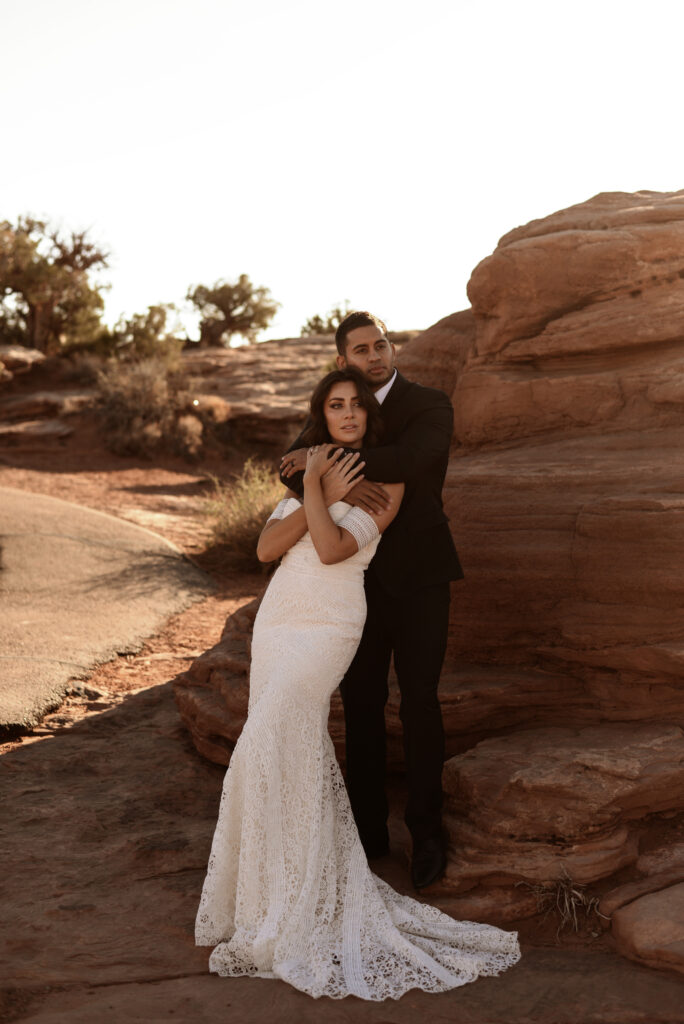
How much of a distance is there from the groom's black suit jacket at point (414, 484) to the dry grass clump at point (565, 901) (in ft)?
4.36

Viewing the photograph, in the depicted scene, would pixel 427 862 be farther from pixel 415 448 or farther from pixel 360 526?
pixel 415 448

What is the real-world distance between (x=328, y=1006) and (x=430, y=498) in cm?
204

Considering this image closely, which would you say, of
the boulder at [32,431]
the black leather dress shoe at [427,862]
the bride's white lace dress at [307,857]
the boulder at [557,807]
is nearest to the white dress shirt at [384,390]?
the bride's white lace dress at [307,857]

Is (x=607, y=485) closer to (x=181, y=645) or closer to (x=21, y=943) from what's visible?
(x=21, y=943)

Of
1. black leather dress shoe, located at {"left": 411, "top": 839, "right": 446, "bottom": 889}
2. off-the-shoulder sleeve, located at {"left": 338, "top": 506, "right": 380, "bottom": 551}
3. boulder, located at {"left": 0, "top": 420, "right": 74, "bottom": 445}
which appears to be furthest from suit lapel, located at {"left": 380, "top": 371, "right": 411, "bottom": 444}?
boulder, located at {"left": 0, "top": 420, "right": 74, "bottom": 445}

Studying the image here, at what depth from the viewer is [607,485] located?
503 cm

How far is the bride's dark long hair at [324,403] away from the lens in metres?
4.10

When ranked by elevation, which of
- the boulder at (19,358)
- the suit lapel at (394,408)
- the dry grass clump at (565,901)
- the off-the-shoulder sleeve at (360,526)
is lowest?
the dry grass clump at (565,901)

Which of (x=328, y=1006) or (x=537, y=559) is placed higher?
(x=537, y=559)

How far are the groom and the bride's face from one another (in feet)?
0.46

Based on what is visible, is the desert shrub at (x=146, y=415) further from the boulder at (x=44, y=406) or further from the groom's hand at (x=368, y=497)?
the groom's hand at (x=368, y=497)

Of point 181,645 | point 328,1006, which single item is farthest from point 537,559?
point 181,645

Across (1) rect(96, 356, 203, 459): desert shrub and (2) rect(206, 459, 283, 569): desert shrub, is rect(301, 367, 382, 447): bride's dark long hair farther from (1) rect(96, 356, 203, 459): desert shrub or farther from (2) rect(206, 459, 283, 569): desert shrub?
(1) rect(96, 356, 203, 459): desert shrub

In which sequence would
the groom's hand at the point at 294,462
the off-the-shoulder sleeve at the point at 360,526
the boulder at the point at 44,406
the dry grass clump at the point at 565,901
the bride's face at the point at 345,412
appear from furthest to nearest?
the boulder at the point at 44,406
the groom's hand at the point at 294,462
the bride's face at the point at 345,412
the off-the-shoulder sleeve at the point at 360,526
the dry grass clump at the point at 565,901
